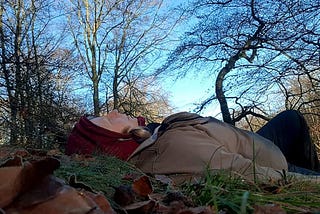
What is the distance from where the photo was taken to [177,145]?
7.38 feet

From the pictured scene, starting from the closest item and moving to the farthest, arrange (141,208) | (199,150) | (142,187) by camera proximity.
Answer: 1. (141,208)
2. (142,187)
3. (199,150)

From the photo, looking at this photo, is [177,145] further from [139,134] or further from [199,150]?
[139,134]

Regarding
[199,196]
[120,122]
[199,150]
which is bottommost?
[199,196]

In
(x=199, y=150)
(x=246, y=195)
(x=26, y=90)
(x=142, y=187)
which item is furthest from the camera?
(x=26, y=90)

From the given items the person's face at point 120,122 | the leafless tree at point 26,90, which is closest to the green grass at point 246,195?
Result: the person's face at point 120,122

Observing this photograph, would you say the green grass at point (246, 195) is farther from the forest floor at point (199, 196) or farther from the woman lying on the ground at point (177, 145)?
the woman lying on the ground at point (177, 145)

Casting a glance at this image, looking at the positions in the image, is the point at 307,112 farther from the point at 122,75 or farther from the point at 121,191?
the point at 122,75

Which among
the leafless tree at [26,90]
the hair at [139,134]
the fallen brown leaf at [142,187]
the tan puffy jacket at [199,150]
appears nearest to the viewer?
the fallen brown leaf at [142,187]

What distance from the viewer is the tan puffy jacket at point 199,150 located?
208 centimetres

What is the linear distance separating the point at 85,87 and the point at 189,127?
10255 millimetres

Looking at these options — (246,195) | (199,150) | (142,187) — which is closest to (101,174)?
(142,187)

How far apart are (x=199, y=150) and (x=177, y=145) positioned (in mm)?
133

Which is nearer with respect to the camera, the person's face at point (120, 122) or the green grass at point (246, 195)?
the green grass at point (246, 195)

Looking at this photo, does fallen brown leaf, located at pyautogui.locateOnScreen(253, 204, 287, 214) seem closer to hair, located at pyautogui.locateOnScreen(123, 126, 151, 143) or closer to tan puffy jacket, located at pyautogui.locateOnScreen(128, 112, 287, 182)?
tan puffy jacket, located at pyautogui.locateOnScreen(128, 112, 287, 182)
